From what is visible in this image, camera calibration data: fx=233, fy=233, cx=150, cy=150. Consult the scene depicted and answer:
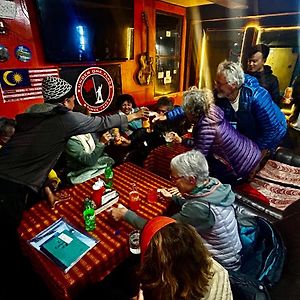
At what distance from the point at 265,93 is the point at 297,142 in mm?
2646

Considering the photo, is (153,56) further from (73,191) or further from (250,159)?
(73,191)

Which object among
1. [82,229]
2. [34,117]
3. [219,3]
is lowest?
[82,229]

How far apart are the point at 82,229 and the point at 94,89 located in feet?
8.95

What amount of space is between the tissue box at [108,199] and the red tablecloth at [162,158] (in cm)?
119

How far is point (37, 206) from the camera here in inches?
73.8

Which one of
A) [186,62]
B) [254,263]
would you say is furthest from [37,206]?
[186,62]

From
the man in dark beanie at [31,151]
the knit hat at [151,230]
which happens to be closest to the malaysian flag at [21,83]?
the man in dark beanie at [31,151]

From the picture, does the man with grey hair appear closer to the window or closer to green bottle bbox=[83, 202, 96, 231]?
green bottle bbox=[83, 202, 96, 231]

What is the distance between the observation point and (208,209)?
4.45 feet

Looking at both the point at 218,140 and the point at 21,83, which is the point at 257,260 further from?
the point at 21,83

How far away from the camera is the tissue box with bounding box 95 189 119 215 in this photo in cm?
180

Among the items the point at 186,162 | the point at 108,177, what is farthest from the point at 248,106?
the point at 108,177

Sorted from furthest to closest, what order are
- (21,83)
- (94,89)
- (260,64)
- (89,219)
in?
(94,89) → (260,64) → (21,83) → (89,219)

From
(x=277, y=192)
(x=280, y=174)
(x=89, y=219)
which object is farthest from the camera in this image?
(x=280, y=174)
